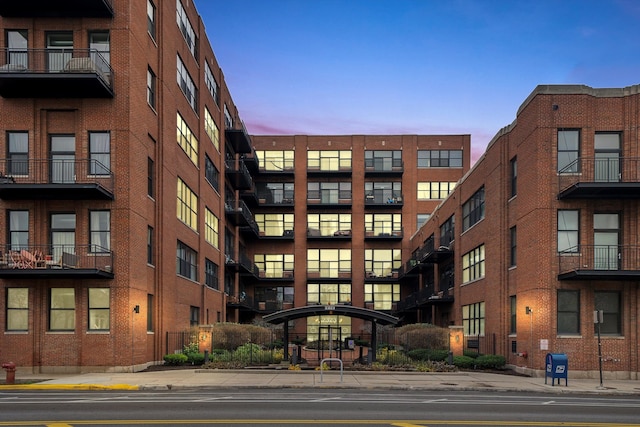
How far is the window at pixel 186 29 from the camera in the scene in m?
39.6

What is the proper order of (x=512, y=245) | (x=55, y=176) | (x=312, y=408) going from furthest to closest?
(x=512, y=245) < (x=55, y=176) < (x=312, y=408)

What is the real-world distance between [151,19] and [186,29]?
837cm

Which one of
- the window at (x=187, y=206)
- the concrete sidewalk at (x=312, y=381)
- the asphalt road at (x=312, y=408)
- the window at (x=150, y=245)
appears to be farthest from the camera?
the window at (x=187, y=206)

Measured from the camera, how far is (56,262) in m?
26.9

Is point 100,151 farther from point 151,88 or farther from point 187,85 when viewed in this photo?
point 187,85

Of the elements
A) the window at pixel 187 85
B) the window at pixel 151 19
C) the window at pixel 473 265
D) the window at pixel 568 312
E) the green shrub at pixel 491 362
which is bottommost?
the green shrub at pixel 491 362

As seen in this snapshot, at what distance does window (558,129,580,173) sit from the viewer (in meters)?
28.6

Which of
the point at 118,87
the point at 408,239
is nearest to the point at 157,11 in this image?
the point at 118,87

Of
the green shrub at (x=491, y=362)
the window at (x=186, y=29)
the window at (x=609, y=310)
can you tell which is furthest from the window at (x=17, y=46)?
the window at (x=609, y=310)

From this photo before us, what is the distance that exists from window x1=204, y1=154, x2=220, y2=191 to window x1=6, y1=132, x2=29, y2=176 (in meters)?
18.2

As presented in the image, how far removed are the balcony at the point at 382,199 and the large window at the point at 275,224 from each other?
891cm

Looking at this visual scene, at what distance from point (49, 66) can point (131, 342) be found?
42.8 feet

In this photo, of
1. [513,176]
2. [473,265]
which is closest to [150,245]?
[513,176]

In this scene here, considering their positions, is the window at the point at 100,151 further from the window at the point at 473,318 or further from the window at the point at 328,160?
the window at the point at 328,160
